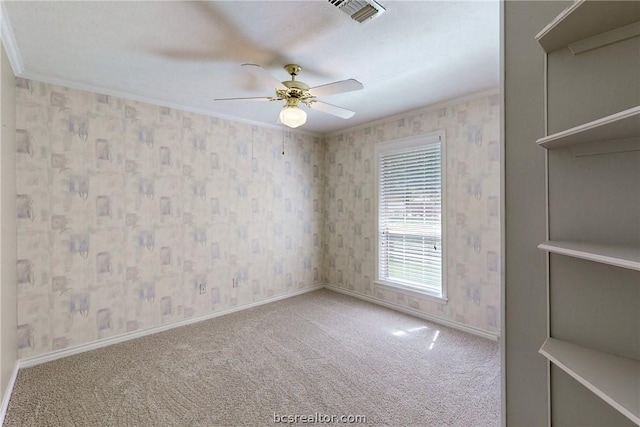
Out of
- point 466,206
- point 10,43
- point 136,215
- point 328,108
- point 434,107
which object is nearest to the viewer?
point 10,43

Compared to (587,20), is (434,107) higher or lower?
higher

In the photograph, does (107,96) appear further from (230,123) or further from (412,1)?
(412,1)

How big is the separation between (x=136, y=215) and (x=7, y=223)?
104 centimetres

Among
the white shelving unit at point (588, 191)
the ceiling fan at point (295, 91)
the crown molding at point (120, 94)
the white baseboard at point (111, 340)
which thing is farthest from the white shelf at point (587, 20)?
the white baseboard at point (111, 340)

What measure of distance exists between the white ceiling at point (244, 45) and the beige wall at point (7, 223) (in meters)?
0.31

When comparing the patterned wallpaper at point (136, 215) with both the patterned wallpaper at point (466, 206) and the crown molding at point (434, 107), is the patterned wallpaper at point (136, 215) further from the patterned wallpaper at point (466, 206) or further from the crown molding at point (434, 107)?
the patterned wallpaper at point (466, 206)

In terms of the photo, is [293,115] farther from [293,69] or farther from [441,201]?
[441,201]

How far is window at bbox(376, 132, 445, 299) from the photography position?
141 inches

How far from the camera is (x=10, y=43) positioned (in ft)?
6.91

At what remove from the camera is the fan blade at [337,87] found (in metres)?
2.17

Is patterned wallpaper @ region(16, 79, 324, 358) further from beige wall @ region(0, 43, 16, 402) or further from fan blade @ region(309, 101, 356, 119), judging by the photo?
fan blade @ region(309, 101, 356, 119)

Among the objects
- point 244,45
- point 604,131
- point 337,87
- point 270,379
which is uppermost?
point 244,45

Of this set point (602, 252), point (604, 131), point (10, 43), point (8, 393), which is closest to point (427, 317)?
point (602, 252)

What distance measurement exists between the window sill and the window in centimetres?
1
